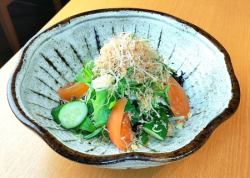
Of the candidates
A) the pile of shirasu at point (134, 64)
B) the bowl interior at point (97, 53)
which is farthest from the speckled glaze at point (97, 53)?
the pile of shirasu at point (134, 64)

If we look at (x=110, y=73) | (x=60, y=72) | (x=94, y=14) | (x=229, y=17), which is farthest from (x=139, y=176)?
(x=229, y=17)

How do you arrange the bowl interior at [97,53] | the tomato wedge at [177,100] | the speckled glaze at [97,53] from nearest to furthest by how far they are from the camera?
the speckled glaze at [97,53] → the bowl interior at [97,53] → the tomato wedge at [177,100]

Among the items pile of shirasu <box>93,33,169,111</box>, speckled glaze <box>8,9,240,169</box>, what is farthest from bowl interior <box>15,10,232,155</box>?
pile of shirasu <box>93,33,169,111</box>

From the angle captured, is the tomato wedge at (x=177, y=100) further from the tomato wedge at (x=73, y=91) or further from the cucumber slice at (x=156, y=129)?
the tomato wedge at (x=73, y=91)

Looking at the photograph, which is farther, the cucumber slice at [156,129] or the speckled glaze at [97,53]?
the cucumber slice at [156,129]

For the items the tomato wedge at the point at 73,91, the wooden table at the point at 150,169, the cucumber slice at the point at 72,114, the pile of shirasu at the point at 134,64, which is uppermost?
the pile of shirasu at the point at 134,64

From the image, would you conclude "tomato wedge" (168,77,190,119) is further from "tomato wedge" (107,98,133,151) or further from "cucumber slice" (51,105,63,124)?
"cucumber slice" (51,105,63,124)
